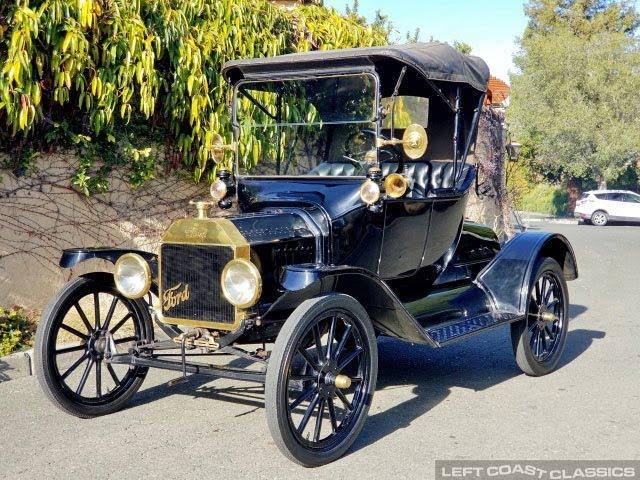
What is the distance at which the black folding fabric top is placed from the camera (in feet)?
16.3

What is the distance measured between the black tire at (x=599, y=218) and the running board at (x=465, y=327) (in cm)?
2358

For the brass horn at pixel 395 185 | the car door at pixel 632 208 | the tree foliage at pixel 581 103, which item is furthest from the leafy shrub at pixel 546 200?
the brass horn at pixel 395 185

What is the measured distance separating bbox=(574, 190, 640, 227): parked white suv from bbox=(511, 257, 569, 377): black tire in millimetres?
22606

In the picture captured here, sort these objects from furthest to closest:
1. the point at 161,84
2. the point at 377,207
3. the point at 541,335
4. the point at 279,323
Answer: the point at 161,84 < the point at 541,335 < the point at 377,207 < the point at 279,323

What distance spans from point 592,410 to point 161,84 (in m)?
4.63

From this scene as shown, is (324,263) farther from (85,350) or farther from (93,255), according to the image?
(85,350)

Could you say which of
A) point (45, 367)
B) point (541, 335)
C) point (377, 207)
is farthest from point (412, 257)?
point (45, 367)

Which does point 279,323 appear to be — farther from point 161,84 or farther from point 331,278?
point 161,84

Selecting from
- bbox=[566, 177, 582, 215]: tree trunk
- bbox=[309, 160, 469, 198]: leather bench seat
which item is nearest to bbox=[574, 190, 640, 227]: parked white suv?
bbox=[566, 177, 582, 215]: tree trunk

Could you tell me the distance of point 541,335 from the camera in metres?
5.98

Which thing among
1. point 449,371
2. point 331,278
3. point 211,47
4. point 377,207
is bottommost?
point 449,371

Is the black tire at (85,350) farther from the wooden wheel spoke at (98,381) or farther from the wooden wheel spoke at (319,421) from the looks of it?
the wooden wheel spoke at (319,421)

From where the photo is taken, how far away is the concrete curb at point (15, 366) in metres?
5.80

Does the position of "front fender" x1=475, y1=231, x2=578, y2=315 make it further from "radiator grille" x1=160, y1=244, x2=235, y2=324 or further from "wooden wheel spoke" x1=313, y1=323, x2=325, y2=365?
"radiator grille" x1=160, y1=244, x2=235, y2=324
